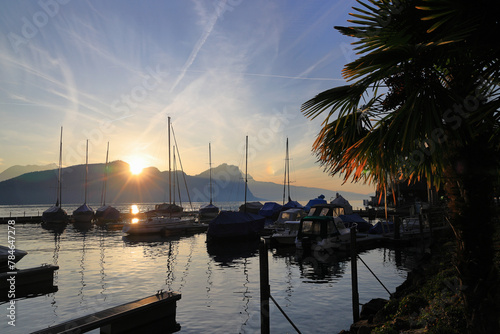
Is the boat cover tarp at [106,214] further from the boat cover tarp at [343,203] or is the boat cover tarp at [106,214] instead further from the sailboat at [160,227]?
the boat cover tarp at [343,203]

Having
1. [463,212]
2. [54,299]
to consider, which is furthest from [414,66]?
[54,299]

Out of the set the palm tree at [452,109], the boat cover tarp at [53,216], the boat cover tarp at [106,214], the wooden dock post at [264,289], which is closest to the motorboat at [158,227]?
the boat cover tarp at [106,214]

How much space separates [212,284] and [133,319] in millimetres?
9867

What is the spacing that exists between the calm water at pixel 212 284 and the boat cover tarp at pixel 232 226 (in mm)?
2096

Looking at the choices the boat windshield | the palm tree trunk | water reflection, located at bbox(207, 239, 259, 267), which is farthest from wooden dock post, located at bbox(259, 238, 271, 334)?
the boat windshield

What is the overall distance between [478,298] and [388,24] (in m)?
4.75

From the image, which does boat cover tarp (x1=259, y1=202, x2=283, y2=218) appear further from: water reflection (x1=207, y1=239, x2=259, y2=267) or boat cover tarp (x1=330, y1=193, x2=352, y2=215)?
water reflection (x1=207, y1=239, x2=259, y2=267)

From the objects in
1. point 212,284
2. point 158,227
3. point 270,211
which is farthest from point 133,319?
point 270,211

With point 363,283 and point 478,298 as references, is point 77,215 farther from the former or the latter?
point 478,298

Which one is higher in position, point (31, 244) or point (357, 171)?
point (357, 171)

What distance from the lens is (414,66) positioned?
551 centimetres

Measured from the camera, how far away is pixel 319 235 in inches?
1171

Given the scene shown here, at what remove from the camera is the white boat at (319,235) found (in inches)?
1155

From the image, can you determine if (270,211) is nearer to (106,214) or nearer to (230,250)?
(230,250)
